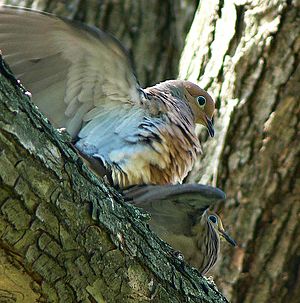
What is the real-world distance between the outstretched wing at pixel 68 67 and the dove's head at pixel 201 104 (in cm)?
46

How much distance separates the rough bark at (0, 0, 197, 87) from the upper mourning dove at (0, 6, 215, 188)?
832 millimetres

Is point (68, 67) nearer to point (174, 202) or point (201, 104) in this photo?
point (174, 202)

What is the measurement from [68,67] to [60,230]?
1107 millimetres

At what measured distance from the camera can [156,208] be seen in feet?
8.96

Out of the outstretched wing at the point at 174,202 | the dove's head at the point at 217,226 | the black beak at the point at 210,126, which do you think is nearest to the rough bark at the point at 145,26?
the black beak at the point at 210,126

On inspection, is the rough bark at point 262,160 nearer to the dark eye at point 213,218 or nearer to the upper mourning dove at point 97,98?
the dark eye at point 213,218

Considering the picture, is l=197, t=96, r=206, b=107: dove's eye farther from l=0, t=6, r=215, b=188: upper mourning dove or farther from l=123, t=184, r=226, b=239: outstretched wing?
l=123, t=184, r=226, b=239: outstretched wing

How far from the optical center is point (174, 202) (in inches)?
104

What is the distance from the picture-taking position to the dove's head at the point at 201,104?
3389 mm

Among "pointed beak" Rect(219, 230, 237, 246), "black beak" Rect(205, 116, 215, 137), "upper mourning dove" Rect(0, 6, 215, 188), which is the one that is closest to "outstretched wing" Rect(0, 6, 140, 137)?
"upper mourning dove" Rect(0, 6, 215, 188)

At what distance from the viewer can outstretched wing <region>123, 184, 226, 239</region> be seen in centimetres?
250

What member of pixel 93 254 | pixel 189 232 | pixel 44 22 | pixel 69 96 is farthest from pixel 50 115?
pixel 93 254

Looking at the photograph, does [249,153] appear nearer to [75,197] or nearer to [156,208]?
[156,208]

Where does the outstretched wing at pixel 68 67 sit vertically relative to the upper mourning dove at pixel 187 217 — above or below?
above
